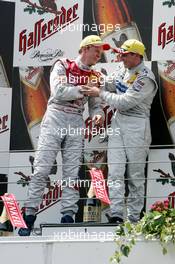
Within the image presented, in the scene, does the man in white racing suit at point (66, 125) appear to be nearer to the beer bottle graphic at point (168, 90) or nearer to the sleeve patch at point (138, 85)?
the sleeve patch at point (138, 85)

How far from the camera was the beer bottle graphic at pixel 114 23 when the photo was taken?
6.46 metres

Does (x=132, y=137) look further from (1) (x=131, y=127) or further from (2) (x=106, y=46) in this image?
(2) (x=106, y=46)

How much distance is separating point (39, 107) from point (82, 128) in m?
0.67

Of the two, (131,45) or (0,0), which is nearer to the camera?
(131,45)

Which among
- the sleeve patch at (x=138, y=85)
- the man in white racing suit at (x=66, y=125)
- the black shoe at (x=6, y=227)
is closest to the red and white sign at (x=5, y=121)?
the black shoe at (x=6, y=227)

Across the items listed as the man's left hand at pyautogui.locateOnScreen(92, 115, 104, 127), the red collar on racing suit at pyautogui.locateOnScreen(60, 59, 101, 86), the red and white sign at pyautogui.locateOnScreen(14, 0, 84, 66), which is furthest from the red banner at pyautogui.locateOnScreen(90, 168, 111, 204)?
the red and white sign at pyautogui.locateOnScreen(14, 0, 84, 66)

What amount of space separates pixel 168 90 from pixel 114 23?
524 millimetres

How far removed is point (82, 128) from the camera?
236 inches

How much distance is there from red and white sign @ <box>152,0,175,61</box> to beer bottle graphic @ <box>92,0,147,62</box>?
0.38 ft

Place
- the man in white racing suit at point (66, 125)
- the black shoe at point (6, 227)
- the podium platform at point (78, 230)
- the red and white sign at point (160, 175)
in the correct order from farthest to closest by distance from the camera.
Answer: the red and white sign at point (160, 175) < the black shoe at point (6, 227) < the man in white racing suit at point (66, 125) < the podium platform at point (78, 230)

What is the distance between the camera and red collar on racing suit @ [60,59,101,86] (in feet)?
19.8

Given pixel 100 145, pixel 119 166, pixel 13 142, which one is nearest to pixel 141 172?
pixel 119 166

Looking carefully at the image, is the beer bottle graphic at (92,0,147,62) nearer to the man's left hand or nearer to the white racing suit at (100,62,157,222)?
the white racing suit at (100,62,157,222)

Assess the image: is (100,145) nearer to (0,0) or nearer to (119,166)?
(119,166)
